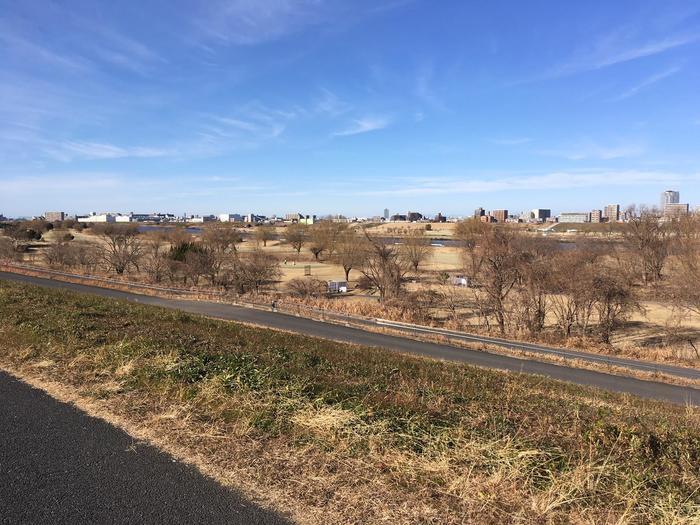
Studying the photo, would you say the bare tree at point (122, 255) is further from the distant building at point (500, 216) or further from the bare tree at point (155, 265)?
the distant building at point (500, 216)

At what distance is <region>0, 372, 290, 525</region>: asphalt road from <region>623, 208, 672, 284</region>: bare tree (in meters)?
54.5

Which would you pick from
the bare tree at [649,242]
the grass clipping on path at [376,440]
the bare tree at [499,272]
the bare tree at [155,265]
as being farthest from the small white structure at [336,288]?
the grass clipping on path at [376,440]

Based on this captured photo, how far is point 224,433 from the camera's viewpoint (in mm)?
4770

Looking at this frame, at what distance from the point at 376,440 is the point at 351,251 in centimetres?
4809

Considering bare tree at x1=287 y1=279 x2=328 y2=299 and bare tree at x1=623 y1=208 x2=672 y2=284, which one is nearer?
bare tree at x1=287 y1=279 x2=328 y2=299

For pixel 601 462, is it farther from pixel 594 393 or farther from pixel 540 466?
pixel 594 393

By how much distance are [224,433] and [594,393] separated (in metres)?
9.28

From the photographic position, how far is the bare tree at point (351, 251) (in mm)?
47994

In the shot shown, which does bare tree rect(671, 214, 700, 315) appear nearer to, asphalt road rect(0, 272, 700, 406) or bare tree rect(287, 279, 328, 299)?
asphalt road rect(0, 272, 700, 406)

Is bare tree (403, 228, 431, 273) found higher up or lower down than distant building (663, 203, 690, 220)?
lower down

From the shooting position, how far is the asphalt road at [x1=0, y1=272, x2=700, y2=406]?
15.7 metres

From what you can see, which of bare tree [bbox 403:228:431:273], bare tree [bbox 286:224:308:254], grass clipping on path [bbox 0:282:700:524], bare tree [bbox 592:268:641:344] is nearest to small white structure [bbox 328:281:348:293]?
bare tree [bbox 403:228:431:273]

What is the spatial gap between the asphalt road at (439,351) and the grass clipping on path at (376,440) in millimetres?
8707

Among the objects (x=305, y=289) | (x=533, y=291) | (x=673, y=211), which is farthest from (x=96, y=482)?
(x=673, y=211)
